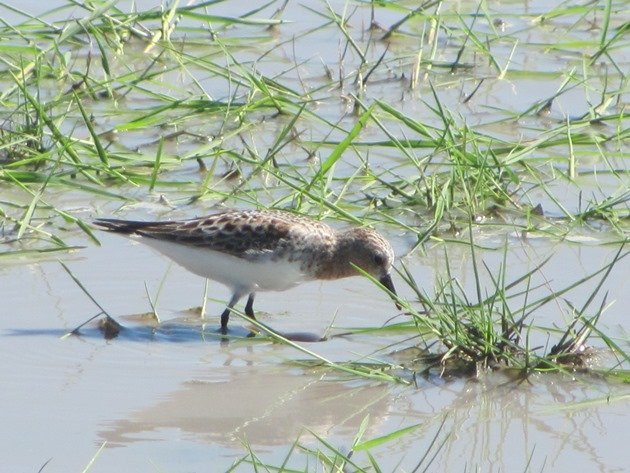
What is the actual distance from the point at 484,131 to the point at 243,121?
175cm

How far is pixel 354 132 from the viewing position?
27.6ft

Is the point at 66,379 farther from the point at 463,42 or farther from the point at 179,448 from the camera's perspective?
the point at 463,42

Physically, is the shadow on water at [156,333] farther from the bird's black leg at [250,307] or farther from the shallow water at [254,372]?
the bird's black leg at [250,307]

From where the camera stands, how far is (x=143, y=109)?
1030 cm

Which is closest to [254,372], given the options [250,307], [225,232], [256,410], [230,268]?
Result: [256,410]

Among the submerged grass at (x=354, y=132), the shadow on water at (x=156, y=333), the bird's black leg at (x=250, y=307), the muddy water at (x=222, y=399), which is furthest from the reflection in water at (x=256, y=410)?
the bird's black leg at (x=250, y=307)

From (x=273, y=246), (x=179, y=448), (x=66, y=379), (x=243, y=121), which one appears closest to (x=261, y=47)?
(x=243, y=121)

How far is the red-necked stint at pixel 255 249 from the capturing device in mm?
8023

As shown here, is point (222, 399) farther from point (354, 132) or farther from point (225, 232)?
point (354, 132)

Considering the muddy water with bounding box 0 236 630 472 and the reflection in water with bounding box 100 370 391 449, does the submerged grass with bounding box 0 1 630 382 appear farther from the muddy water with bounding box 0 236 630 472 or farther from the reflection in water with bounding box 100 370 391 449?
the reflection in water with bounding box 100 370 391 449

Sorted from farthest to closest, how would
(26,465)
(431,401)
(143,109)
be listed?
(143,109) → (431,401) → (26,465)

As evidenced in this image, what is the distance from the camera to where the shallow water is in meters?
6.04

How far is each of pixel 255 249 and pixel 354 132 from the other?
34.6 inches

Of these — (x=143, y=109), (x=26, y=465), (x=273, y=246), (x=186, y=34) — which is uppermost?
(x=186, y=34)
